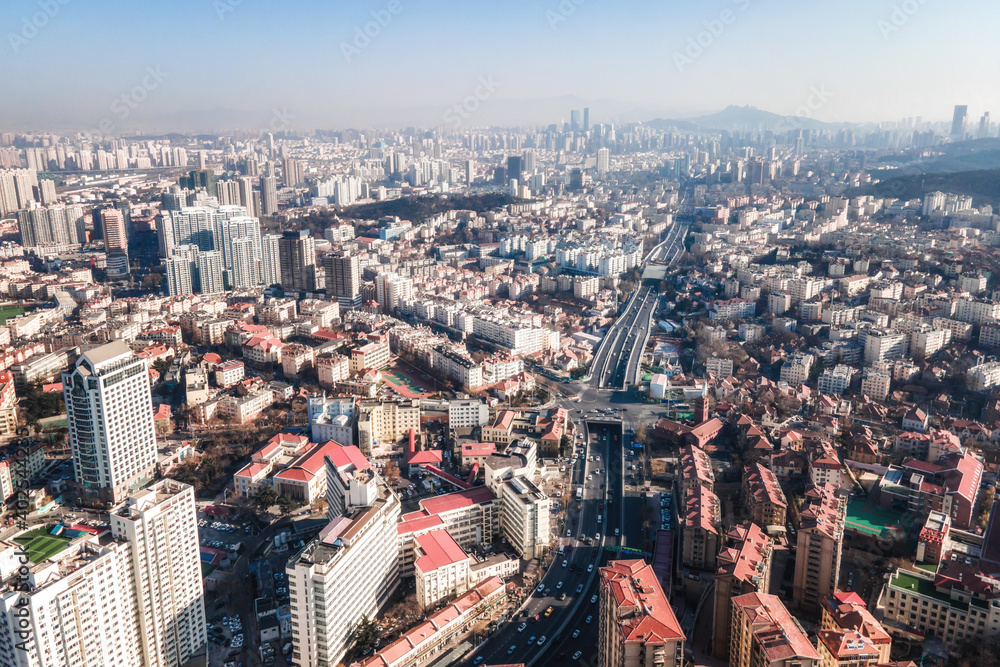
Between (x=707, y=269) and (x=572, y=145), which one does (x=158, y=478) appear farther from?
(x=572, y=145)

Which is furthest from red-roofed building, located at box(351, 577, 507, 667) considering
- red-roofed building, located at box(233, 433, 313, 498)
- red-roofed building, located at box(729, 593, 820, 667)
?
red-roofed building, located at box(233, 433, 313, 498)

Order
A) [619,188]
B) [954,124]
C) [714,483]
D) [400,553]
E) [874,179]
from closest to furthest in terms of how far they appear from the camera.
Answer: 1. [400,553]
2. [714,483]
3. [874,179]
4. [619,188]
5. [954,124]

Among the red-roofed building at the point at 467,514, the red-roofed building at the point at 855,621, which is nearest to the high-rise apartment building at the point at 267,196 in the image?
the red-roofed building at the point at 467,514

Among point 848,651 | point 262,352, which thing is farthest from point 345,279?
point 848,651

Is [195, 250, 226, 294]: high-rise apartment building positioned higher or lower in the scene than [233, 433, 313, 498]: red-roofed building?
higher

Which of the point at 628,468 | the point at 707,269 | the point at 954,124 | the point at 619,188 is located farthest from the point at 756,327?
the point at 954,124

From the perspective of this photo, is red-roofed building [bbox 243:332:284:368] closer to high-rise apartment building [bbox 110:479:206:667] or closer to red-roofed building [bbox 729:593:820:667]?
high-rise apartment building [bbox 110:479:206:667]
